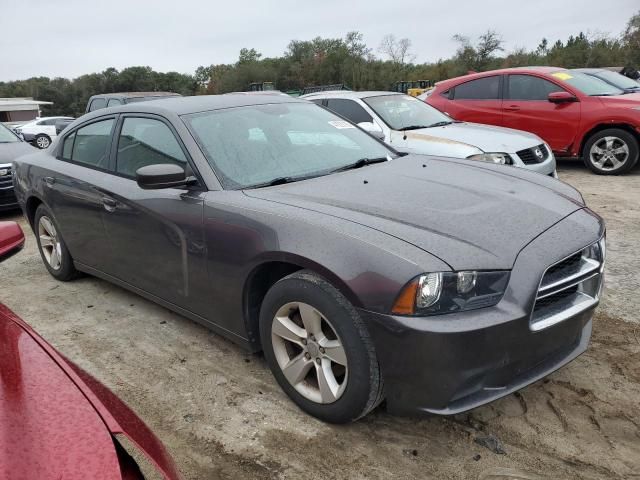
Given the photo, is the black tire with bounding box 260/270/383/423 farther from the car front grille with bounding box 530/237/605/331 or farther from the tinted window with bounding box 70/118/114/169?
the tinted window with bounding box 70/118/114/169

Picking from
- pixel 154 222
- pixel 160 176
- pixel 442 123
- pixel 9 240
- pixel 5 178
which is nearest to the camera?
pixel 9 240

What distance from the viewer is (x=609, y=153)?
7.72 m

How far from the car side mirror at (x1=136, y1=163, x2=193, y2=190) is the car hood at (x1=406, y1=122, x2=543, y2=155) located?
12.7 feet

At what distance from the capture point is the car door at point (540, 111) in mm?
7867

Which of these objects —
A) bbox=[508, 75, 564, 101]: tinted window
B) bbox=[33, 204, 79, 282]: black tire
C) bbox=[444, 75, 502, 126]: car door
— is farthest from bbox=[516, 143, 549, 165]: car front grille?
bbox=[33, 204, 79, 282]: black tire

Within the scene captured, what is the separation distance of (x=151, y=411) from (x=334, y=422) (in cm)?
96

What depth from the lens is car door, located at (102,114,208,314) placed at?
2953mm

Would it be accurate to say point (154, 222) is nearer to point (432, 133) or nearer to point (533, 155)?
point (432, 133)

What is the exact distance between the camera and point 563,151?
8.06 m

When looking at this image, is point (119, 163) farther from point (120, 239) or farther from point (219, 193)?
point (219, 193)

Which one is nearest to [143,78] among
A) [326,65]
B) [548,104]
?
[326,65]

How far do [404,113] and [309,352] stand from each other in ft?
17.3

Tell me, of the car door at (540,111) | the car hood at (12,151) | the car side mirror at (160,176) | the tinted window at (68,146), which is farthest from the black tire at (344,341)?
the car door at (540,111)

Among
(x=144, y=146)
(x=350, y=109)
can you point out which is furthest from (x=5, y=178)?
(x=144, y=146)
